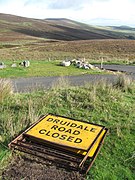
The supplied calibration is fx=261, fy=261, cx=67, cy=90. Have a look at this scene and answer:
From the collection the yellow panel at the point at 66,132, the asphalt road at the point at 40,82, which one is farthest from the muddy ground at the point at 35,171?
the asphalt road at the point at 40,82

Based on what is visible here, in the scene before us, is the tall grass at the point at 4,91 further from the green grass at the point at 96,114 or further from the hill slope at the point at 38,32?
the hill slope at the point at 38,32

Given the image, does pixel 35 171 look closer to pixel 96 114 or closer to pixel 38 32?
pixel 96 114

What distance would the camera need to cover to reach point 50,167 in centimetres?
491

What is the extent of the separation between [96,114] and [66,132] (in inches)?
71.4

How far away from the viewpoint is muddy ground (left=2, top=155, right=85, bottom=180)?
4609mm

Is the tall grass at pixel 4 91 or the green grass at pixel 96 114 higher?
the tall grass at pixel 4 91

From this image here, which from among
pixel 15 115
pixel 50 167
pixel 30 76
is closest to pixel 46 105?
pixel 15 115

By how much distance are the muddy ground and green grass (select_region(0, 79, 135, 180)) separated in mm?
210

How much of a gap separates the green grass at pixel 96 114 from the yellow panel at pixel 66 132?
37 centimetres

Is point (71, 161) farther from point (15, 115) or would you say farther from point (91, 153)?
point (15, 115)

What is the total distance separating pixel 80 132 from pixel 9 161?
5.54 ft

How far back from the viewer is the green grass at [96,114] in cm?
512

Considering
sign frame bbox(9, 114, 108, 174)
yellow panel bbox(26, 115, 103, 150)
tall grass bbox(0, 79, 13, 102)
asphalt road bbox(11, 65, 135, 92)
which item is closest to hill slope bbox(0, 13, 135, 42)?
asphalt road bbox(11, 65, 135, 92)

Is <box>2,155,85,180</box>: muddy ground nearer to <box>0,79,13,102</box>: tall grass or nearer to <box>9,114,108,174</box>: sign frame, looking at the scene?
<box>9,114,108,174</box>: sign frame
